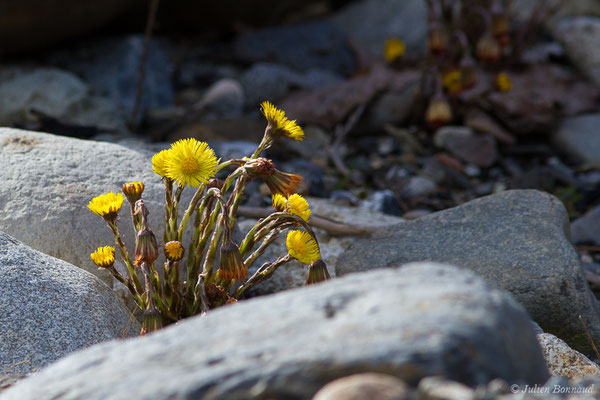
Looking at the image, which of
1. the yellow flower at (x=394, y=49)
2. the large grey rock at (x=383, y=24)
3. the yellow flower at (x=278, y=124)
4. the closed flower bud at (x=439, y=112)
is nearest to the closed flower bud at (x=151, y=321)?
Result: the yellow flower at (x=278, y=124)

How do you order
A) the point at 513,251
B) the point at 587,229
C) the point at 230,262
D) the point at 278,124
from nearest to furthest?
the point at 230,262, the point at 278,124, the point at 513,251, the point at 587,229

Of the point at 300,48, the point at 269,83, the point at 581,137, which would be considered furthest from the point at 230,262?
the point at 300,48

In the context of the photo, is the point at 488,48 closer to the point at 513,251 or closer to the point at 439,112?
the point at 439,112

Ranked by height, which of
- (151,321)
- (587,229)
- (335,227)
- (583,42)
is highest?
(151,321)

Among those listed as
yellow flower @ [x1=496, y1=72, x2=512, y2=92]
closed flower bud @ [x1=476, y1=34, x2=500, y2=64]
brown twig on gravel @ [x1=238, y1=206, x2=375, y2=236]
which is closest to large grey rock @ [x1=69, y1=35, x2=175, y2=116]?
brown twig on gravel @ [x1=238, y1=206, x2=375, y2=236]

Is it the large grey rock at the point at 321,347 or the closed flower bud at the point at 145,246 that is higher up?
the large grey rock at the point at 321,347

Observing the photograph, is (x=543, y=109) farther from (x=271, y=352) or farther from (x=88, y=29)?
(x=271, y=352)

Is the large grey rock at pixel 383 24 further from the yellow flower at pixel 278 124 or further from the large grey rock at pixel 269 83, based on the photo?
the yellow flower at pixel 278 124
